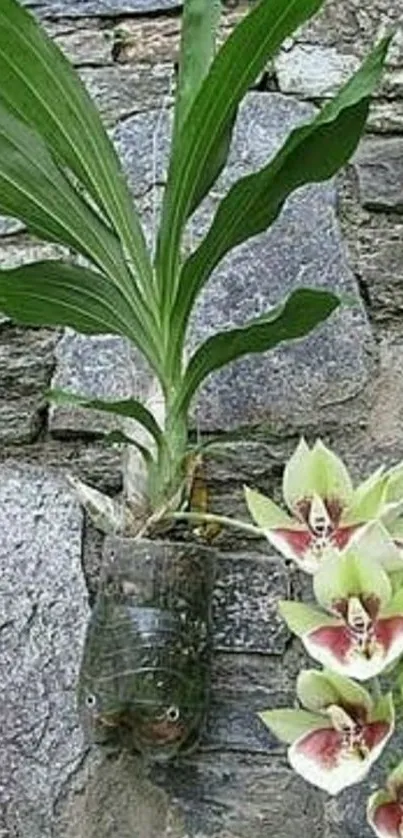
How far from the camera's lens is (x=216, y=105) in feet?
3.45

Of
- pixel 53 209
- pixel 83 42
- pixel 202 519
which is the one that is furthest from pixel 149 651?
pixel 83 42

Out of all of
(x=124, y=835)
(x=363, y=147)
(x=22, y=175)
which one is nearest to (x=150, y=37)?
(x=363, y=147)

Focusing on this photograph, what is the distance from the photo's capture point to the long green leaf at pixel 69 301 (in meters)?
1.05

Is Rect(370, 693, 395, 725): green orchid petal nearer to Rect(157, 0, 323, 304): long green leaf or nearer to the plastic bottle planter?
the plastic bottle planter

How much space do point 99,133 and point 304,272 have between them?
9.1 inches

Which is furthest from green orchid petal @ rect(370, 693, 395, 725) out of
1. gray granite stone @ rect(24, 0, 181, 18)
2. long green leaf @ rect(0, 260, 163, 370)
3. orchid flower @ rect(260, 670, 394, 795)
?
gray granite stone @ rect(24, 0, 181, 18)

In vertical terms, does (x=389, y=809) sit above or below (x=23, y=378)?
below

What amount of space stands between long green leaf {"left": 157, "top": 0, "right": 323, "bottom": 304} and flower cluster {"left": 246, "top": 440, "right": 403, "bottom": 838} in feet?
0.87

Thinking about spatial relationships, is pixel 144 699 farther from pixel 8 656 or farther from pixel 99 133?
pixel 99 133

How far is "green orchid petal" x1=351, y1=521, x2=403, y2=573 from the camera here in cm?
89

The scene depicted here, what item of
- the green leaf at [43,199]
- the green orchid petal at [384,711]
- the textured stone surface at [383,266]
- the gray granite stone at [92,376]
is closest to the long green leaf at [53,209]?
the green leaf at [43,199]

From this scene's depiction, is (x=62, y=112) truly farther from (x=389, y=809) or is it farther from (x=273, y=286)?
(x=389, y=809)

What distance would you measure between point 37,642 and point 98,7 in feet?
1.95

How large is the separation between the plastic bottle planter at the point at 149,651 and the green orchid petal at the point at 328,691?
0.15 meters
